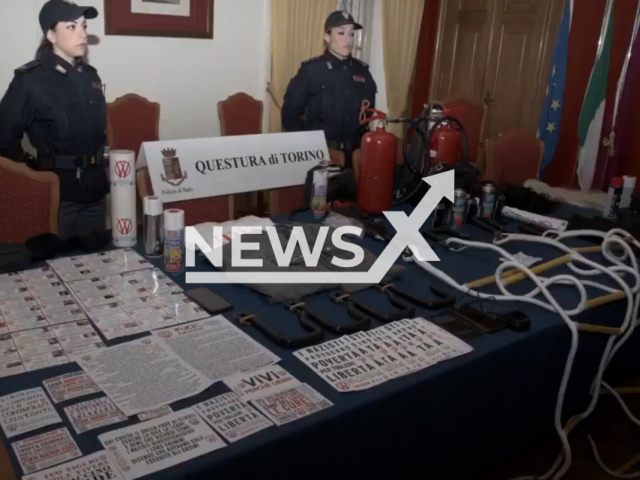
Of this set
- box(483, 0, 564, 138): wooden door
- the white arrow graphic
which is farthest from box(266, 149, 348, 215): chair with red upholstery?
box(483, 0, 564, 138): wooden door

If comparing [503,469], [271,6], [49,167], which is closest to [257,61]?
[271,6]

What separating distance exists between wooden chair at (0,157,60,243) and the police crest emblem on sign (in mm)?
349

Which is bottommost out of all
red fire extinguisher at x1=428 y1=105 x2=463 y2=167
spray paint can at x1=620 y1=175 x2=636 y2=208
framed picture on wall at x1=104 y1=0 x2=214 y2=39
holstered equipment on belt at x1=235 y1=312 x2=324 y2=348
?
holstered equipment on belt at x1=235 y1=312 x2=324 y2=348

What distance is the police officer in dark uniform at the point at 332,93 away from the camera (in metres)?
3.41

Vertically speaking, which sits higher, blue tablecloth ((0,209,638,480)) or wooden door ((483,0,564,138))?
wooden door ((483,0,564,138))

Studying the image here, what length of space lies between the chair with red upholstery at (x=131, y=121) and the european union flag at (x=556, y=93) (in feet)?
7.73

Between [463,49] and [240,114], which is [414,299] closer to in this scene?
[240,114]

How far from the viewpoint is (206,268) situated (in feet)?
5.10

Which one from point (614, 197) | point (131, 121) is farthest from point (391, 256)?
point (131, 121)

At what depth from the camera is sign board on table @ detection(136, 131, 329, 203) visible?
78.8 inches

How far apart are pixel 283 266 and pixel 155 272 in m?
0.32

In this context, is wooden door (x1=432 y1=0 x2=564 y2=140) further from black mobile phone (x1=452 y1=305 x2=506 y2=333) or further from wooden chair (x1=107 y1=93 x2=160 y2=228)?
black mobile phone (x1=452 y1=305 x2=506 y2=333)

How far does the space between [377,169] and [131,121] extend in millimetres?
1865

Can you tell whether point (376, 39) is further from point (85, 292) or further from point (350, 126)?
point (85, 292)
